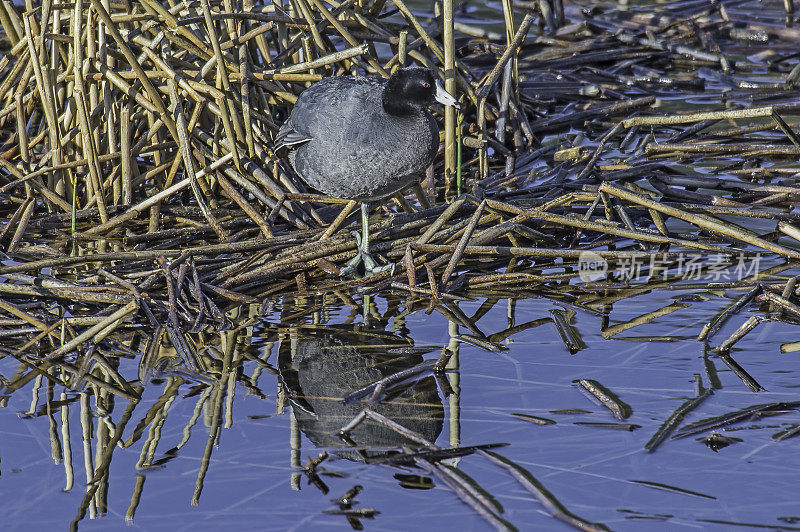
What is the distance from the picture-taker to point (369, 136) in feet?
13.8

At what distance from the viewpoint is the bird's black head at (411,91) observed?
412cm

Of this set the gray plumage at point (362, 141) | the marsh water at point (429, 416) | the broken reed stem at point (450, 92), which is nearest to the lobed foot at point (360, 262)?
the marsh water at point (429, 416)

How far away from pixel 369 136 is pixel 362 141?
0.13ft

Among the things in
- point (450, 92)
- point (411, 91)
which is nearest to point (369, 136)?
point (411, 91)

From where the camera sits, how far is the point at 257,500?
2701mm

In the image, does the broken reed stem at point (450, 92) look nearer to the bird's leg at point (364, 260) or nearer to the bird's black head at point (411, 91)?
the bird's black head at point (411, 91)

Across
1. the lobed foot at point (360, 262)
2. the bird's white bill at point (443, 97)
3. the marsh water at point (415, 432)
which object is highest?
the bird's white bill at point (443, 97)

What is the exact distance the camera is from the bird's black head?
4125 mm

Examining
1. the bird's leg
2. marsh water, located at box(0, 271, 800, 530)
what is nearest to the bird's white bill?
the bird's leg

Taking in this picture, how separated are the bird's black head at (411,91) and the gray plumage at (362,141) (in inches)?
0.6

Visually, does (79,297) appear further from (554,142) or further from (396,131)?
(554,142)

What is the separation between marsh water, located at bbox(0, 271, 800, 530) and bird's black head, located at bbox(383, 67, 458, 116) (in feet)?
3.24

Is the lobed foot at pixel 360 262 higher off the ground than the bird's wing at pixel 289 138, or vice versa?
the bird's wing at pixel 289 138

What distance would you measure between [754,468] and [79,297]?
2.72 metres
